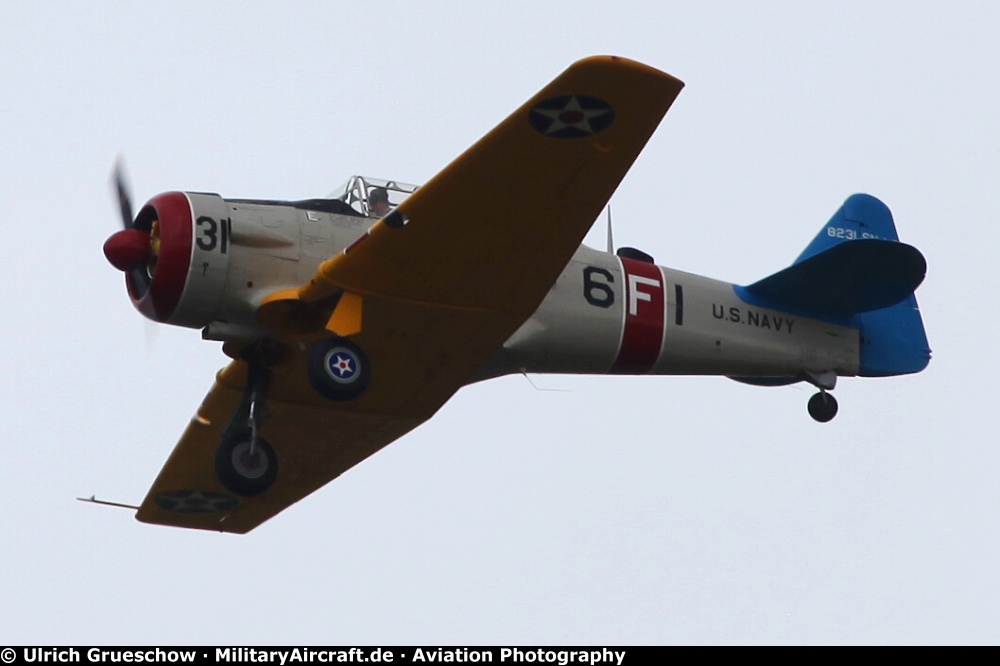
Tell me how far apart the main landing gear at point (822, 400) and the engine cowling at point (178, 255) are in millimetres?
5284

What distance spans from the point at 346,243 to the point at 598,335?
7.20ft

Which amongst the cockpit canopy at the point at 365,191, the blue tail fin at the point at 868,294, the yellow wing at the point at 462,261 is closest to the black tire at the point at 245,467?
the yellow wing at the point at 462,261

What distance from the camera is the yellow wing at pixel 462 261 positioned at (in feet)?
38.2

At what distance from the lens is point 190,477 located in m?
15.2

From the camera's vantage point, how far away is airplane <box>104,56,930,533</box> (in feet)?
39.3

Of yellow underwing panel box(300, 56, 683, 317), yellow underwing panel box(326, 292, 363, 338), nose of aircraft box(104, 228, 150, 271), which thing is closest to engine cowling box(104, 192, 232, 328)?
nose of aircraft box(104, 228, 150, 271)

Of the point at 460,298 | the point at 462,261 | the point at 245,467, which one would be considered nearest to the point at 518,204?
the point at 462,261

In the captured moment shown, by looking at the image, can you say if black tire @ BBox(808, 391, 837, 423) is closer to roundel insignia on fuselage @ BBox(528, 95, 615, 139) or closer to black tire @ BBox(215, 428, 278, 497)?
roundel insignia on fuselage @ BBox(528, 95, 615, 139)

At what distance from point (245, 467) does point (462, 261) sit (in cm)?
232

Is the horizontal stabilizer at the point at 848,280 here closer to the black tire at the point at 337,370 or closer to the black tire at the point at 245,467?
the black tire at the point at 337,370

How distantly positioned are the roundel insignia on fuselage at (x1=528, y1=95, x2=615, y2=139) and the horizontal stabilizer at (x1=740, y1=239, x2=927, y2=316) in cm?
325

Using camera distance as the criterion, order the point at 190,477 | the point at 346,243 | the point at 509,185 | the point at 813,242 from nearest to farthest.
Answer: the point at 509,185, the point at 346,243, the point at 190,477, the point at 813,242
